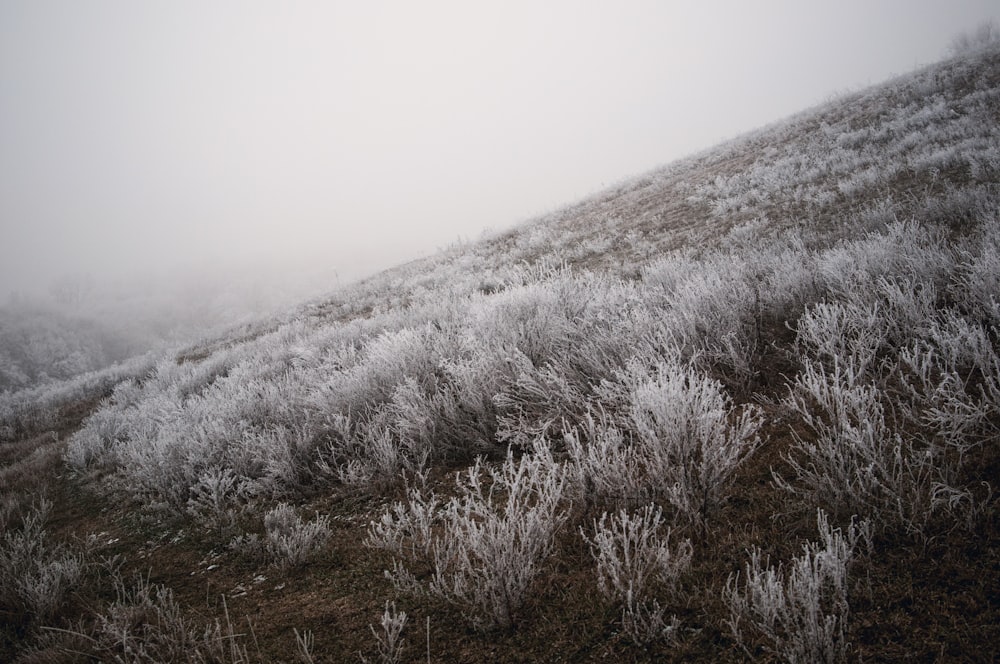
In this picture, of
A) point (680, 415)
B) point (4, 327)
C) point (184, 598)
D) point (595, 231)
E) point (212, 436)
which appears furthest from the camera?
point (4, 327)

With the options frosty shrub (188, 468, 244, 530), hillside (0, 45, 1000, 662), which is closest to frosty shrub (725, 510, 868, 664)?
→ hillside (0, 45, 1000, 662)

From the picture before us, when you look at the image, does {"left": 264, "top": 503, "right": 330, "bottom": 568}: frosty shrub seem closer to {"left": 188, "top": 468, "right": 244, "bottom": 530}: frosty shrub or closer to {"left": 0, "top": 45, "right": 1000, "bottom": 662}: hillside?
{"left": 0, "top": 45, "right": 1000, "bottom": 662}: hillside

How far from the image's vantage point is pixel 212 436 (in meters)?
4.49

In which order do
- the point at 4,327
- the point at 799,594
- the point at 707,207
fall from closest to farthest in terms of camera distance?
the point at 799,594
the point at 707,207
the point at 4,327

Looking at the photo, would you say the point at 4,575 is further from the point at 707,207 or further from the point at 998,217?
the point at 707,207

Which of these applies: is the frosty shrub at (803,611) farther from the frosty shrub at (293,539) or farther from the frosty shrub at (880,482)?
the frosty shrub at (293,539)

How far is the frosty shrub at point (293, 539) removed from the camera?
2.53 meters

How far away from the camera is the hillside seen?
158cm

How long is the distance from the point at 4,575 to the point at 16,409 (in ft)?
40.4

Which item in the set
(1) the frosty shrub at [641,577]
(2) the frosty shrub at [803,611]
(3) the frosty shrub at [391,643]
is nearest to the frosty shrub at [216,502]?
(3) the frosty shrub at [391,643]

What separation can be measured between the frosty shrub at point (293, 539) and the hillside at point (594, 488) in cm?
2

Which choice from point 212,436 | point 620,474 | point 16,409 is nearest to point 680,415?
point 620,474

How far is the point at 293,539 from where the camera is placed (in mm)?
2588

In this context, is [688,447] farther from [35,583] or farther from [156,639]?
[35,583]
